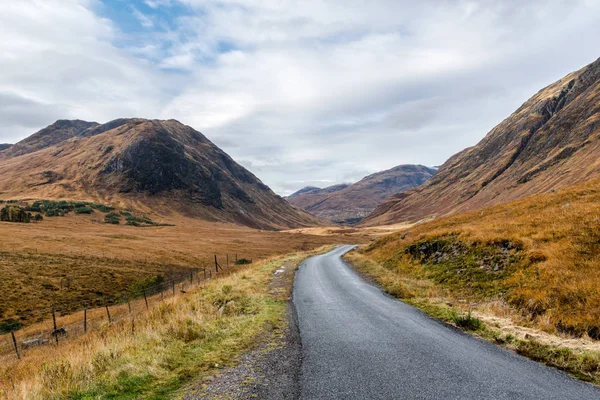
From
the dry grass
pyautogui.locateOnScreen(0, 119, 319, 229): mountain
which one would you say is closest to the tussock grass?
the dry grass

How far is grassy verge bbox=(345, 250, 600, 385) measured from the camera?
23.1ft

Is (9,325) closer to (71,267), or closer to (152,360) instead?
(71,267)

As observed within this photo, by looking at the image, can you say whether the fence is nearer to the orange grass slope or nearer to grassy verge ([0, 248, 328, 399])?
grassy verge ([0, 248, 328, 399])

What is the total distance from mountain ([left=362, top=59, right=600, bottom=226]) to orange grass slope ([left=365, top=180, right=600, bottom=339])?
285ft

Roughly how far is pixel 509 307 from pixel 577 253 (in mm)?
4613

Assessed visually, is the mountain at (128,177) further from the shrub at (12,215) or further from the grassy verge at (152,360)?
the grassy verge at (152,360)

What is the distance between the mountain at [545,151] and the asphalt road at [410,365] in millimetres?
102702

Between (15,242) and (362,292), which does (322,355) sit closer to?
(362,292)

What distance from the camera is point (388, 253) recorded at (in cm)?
3381

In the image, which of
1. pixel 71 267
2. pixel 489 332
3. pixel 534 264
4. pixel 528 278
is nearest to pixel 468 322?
pixel 489 332

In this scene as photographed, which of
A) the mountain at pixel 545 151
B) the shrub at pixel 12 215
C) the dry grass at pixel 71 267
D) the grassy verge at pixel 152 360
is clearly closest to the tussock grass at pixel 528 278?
the grassy verge at pixel 152 360

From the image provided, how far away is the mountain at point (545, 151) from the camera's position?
360ft

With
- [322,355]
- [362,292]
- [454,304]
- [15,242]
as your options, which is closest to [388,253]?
[362,292]

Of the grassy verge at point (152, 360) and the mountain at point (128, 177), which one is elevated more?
the mountain at point (128, 177)
